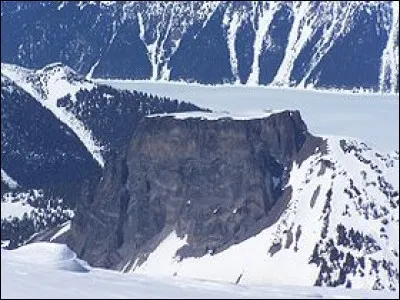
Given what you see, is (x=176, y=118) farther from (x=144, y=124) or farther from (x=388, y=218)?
(x=388, y=218)

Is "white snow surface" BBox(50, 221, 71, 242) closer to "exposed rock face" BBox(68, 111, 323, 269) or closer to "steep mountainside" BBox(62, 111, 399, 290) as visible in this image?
"steep mountainside" BBox(62, 111, 399, 290)

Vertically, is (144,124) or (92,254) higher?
(144,124)

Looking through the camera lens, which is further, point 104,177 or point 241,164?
point 104,177

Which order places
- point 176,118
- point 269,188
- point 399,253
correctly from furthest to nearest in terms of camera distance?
point 176,118
point 269,188
point 399,253

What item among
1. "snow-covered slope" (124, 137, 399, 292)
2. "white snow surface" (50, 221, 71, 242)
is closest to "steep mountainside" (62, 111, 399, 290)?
"snow-covered slope" (124, 137, 399, 292)

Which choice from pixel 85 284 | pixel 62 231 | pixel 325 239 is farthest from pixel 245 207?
pixel 85 284

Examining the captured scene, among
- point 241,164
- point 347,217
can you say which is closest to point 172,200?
point 241,164

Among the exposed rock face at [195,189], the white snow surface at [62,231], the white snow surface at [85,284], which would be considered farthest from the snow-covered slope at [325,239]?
the white snow surface at [85,284]

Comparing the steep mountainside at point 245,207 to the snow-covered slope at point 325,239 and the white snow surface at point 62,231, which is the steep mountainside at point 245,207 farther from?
the white snow surface at point 62,231
